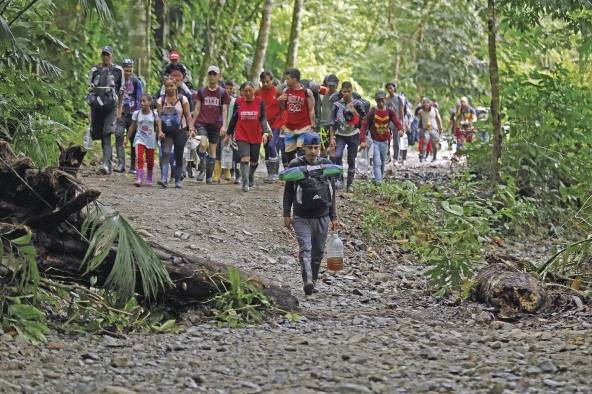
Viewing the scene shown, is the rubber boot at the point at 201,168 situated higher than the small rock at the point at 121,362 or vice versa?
the rubber boot at the point at 201,168

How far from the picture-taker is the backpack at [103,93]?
17.0 m

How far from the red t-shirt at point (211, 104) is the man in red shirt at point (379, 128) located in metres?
2.60

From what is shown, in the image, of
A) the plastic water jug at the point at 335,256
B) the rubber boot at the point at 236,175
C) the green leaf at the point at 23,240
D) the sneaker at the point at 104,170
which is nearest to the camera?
the green leaf at the point at 23,240

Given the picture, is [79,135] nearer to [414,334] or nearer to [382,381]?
[414,334]

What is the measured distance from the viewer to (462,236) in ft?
46.9

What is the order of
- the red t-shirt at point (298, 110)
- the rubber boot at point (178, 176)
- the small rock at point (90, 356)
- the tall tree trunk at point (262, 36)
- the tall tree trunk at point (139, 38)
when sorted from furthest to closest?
the tall tree trunk at point (262, 36)
the tall tree trunk at point (139, 38)
the rubber boot at point (178, 176)
the red t-shirt at point (298, 110)
the small rock at point (90, 356)

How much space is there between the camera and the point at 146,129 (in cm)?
1656

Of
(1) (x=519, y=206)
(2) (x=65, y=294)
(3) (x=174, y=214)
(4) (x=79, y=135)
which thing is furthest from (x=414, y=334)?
(4) (x=79, y=135)

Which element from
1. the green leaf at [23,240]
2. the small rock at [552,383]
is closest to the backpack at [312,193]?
the green leaf at [23,240]

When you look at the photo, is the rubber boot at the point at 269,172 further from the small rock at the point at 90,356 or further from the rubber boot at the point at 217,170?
the small rock at the point at 90,356

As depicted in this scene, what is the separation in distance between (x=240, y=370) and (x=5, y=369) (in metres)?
1.72

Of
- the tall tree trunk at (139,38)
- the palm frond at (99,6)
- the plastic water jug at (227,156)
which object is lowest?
the plastic water jug at (227,156)

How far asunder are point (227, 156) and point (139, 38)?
7020 millimetres

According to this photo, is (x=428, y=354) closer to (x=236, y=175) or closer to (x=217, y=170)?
(x=236, y=175)
